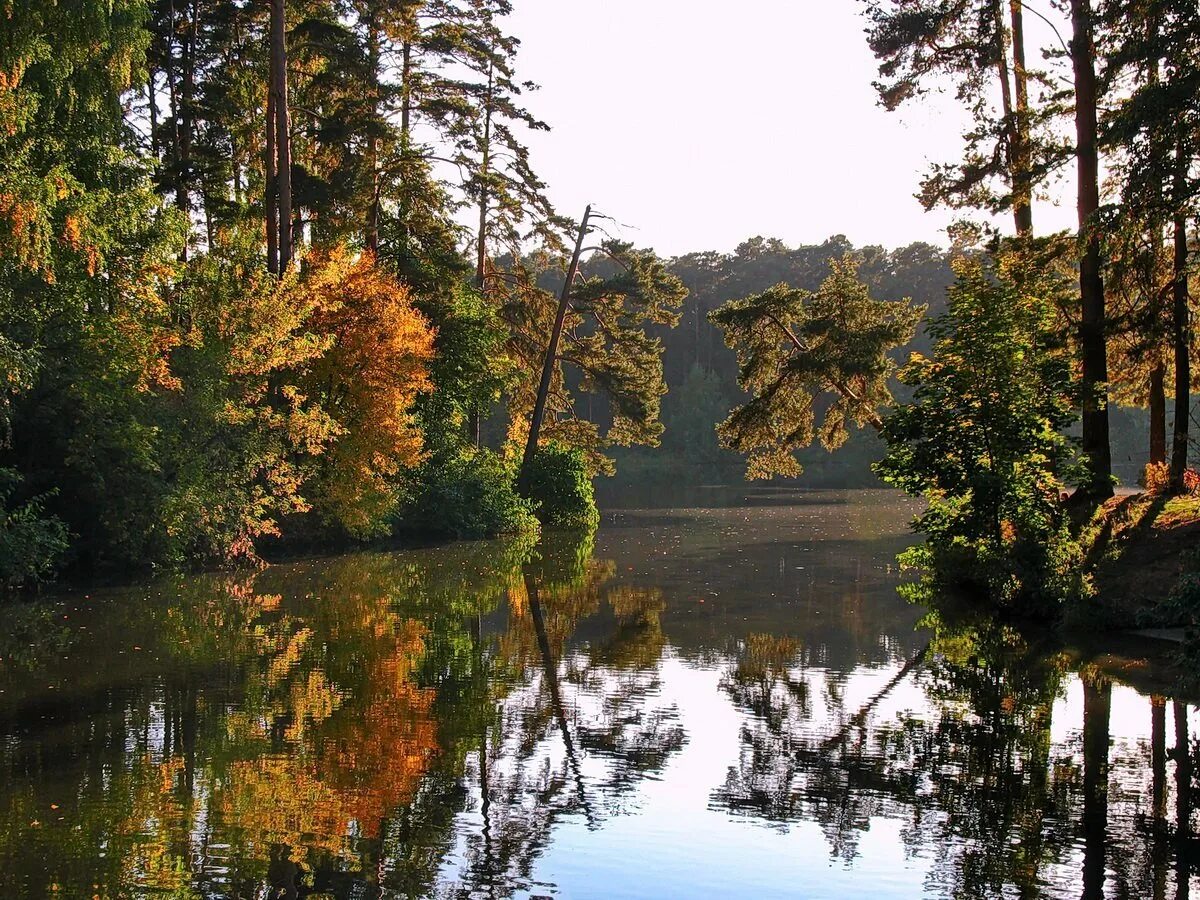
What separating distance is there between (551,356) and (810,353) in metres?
15.0

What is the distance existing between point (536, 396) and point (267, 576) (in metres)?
19.9

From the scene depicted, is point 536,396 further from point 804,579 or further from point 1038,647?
point 1038,647

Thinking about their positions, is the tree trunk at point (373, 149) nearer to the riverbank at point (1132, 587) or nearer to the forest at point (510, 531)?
the forest at point (510, 531)

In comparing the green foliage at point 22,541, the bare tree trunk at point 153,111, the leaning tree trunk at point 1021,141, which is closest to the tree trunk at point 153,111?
the bare tree trunk at point 153,111

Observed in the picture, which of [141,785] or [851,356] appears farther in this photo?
[851,356]

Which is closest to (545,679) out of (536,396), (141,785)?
(141,785)

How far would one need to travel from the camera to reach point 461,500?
1293 inches

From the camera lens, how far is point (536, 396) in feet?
139

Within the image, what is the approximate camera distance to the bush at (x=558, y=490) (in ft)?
126

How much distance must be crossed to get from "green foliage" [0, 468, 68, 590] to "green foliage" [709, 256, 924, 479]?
13859 mm

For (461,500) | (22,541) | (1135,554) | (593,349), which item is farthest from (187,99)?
(1135,554)

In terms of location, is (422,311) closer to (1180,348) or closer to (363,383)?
(363,383)

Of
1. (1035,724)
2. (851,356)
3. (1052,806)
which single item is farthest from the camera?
(851,356)

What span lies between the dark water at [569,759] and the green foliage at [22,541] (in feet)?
4.84
